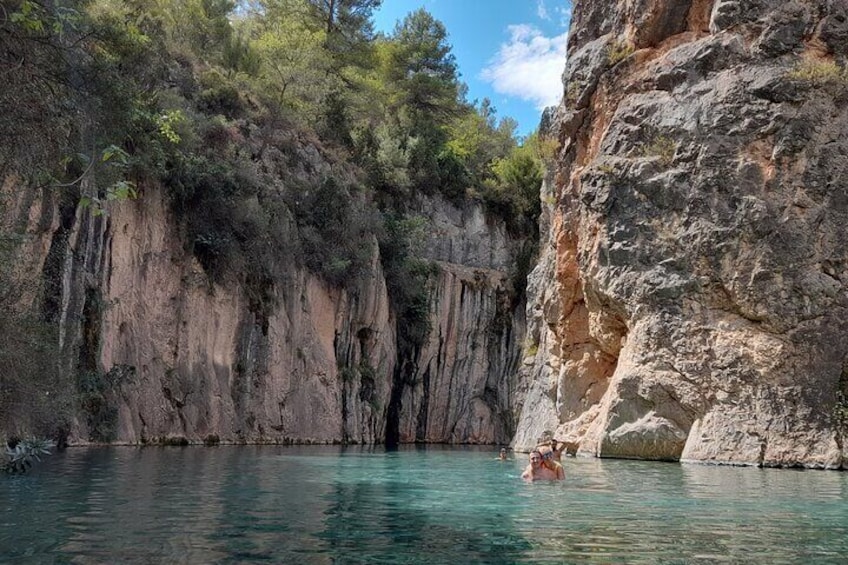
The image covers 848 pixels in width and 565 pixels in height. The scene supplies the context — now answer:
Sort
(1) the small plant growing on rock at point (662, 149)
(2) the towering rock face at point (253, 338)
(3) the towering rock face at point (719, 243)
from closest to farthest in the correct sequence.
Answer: (3) the towering rock face at point (719, 243), (1) the small plant growing on rock at point (662, 149), (2) the towering rock face at point (253, 338)

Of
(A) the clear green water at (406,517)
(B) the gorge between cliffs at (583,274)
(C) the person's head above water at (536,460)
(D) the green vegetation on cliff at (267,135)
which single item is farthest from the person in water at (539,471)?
(D) the green vegetation on cliff at (267,135)

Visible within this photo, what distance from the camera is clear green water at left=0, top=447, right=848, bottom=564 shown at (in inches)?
222

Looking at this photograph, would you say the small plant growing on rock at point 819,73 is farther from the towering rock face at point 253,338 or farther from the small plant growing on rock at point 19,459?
the small plant growing on rock at point 19,459

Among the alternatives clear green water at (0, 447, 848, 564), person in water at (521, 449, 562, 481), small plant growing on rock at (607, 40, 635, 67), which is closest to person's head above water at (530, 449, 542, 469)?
person in water at (521, 449, 562, 481)

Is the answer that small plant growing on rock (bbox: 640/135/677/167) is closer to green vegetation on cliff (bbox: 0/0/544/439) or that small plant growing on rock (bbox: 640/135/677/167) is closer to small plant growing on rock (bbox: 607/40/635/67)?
small plant growing on rock (bbox: 607/40/635/67)

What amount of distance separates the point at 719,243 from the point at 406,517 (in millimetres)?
12340

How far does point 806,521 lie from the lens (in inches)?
301

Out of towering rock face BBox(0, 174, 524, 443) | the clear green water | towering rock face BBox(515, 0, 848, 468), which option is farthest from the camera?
towering rock face BBox(0, 174, 524, 443)

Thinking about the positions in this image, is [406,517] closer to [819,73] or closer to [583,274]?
[583,274]

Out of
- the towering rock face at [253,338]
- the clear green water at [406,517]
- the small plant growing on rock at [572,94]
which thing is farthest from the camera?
the small plant growing on rock at [572,94]

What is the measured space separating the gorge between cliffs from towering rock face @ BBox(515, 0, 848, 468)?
0.05 metres

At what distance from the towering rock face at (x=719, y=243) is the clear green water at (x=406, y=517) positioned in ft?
12.2

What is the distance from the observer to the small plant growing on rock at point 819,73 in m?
17.7

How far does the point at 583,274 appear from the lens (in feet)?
67.1
